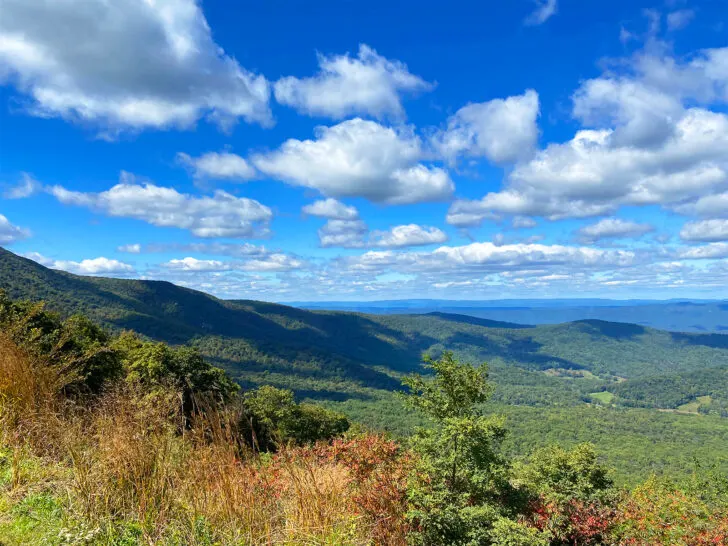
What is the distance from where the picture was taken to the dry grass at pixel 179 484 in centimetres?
331

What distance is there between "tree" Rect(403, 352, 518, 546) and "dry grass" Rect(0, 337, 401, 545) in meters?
5.96

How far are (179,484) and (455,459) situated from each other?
9.31 meters

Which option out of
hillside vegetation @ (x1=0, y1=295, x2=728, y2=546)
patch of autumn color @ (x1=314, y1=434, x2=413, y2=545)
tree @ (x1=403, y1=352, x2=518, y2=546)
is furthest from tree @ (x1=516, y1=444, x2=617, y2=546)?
hillside vegetation @ (x1=0, y1=295, x2=728, y2=546)

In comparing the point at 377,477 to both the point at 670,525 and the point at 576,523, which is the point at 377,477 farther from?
the point at 670,525

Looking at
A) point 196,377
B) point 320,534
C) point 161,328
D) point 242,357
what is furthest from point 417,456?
point 161,328

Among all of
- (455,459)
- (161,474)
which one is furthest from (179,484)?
(455,459)

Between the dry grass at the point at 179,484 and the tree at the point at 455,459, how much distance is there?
596cm

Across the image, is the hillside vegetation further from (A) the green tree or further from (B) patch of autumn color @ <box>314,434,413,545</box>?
(A) the green tree

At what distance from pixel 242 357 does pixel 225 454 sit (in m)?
181

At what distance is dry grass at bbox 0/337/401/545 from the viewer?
10.9 feet

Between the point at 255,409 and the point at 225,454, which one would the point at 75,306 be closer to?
the point at 255,409

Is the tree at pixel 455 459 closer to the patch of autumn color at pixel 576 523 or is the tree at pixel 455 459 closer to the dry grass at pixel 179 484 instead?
the patch of autumn color at pixel 576 523

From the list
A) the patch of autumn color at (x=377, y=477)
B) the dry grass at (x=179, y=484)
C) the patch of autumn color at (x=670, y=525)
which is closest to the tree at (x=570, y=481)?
the patch of autumn color at (x=670, y=525)

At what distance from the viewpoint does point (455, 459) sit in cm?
1116
